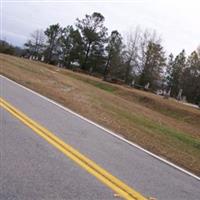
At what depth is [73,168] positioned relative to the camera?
6.45m

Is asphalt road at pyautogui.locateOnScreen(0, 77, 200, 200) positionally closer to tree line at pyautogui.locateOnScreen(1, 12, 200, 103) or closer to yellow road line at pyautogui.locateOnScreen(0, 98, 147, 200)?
yellow road line at pyautogui.locateOnScreen(0, 98, 147, 200)

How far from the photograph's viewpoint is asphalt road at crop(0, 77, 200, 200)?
17.5ft

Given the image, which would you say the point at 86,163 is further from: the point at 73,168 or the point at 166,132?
the point at 166,132

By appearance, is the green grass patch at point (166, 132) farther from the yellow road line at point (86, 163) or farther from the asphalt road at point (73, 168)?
the yellow road line at point (86, 163)

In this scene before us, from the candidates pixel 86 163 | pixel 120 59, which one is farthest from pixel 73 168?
pixel 120 59

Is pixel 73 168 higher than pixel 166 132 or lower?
higher

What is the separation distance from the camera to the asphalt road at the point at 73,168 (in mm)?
5340

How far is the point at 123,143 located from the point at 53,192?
15.1ft

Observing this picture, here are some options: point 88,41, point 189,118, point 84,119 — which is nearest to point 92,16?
point 88,41

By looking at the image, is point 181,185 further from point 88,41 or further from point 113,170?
point 88,41

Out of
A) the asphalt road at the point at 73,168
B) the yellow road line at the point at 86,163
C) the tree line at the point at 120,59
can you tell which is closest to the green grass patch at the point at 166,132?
the asphalt road at the point at 73,168

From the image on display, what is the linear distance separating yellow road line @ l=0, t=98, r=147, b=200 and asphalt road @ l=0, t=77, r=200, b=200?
14cm

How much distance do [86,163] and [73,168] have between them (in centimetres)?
50

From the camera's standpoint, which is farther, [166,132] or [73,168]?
[166,132]
